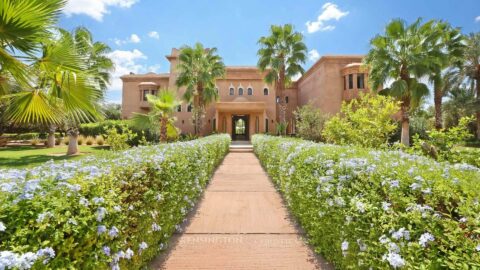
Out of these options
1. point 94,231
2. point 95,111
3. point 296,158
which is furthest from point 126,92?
point 94,231

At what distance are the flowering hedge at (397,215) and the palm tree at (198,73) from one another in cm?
1816

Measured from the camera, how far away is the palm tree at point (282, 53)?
19.6 metres

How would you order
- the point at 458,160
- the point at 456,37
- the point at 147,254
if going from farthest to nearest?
the point at 456,37 → the point at 458,160 → the point at 147,254

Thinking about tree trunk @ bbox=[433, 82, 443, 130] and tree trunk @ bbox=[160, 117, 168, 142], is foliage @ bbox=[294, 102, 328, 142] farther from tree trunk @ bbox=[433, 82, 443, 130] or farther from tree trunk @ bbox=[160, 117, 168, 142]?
tree trunk @ bbox=[433, 82, 443, 130]

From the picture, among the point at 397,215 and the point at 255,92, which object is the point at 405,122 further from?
the point at 255,92

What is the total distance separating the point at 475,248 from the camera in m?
1.50

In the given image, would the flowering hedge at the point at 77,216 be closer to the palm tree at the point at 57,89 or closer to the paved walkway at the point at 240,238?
the paved walkway at the point at 240,238

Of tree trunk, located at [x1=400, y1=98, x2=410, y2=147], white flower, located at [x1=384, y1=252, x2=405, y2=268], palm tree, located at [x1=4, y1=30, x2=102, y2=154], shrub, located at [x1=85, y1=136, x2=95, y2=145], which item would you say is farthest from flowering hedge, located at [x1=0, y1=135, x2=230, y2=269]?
shrub, located at [x1=85, y1=136, x2=95, y2=145]

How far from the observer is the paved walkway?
3.75 meters

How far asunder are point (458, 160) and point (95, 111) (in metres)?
7.36

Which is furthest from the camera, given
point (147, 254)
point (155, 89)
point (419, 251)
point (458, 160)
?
point (155, 89)

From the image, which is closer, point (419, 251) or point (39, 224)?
point (39, 224)

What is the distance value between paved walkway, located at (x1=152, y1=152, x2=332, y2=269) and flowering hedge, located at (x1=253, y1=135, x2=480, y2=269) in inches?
25.6

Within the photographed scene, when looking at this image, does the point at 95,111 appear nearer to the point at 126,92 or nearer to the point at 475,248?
the point at 475,248
